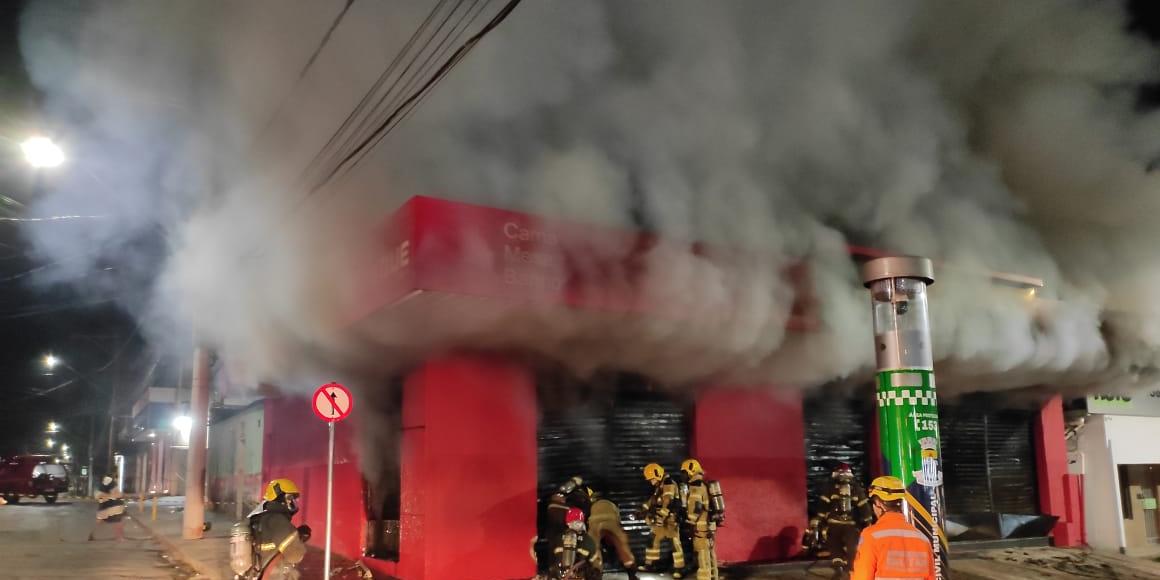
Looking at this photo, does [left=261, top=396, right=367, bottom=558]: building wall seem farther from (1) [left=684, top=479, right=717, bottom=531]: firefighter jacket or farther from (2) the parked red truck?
(2) the parked red truck

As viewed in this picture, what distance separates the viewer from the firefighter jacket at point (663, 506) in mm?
7523

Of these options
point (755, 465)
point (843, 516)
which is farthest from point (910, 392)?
point (755, 465)

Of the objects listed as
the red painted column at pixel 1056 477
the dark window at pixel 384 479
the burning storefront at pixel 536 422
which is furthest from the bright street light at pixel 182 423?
the red painted column at pixel 1056 477

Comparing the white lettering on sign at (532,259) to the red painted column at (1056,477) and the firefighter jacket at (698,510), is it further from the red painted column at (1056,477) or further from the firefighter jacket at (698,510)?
the red painted column at (1056,477)

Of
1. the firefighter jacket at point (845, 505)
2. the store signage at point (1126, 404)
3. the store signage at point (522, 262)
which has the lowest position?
the firefighter jacket at point (845, 505)

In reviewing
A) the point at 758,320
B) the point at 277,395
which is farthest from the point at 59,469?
the point at 758,320

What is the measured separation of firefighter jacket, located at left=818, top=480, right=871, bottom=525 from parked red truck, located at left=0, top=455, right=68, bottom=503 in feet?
96.5

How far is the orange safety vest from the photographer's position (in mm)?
3691

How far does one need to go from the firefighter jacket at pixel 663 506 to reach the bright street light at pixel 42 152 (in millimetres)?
6516

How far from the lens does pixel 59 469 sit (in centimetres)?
2838

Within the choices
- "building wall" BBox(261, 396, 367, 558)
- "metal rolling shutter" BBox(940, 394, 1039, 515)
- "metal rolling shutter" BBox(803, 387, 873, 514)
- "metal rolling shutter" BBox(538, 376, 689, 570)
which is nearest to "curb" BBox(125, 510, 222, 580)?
"building wall" BBox(261, 396, 367, 558)

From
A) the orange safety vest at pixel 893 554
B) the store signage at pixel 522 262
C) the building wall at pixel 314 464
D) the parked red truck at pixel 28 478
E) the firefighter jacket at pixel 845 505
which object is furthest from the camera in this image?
the parked red truck at pixel 28 478

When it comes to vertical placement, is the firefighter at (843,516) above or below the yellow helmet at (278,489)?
below

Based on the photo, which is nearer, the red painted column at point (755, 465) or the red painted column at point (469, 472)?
the red painted column at point (469, 472)
